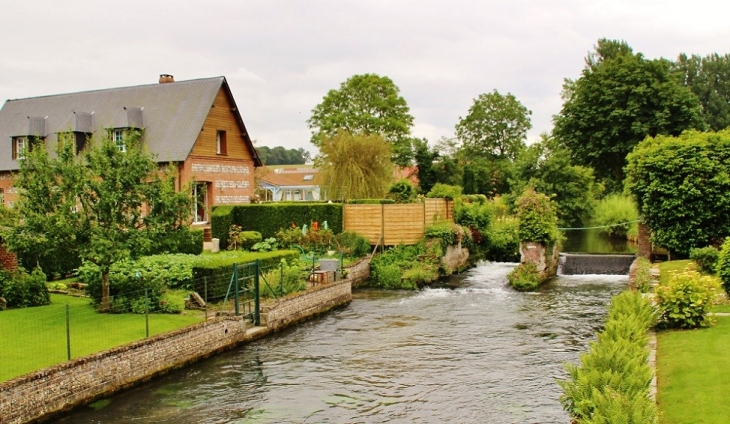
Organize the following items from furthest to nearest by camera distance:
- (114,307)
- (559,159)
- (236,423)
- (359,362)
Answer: (559,159), (114,307), (359,362), (236,423)

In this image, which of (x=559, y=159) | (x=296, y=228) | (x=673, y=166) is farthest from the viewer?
(x=559, y=159)

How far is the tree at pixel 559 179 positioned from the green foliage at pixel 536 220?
57.5ft

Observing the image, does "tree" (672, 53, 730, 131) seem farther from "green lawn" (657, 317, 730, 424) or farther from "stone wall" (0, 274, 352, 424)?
"stone wall" (0, 274, 352, 424)

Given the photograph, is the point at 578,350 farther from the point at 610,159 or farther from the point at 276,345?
the point at 610,159

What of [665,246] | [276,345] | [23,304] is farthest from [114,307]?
[665,246]

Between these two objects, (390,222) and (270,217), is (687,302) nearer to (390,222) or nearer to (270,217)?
(390,222)

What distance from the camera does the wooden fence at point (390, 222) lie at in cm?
3081

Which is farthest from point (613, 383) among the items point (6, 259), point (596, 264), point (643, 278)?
point (596, 264)

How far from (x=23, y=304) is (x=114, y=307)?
8.80ft

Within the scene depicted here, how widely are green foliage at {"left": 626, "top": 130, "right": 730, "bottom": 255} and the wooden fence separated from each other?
9.49 m

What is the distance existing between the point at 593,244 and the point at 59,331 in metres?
34.0

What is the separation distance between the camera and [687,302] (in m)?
15.5

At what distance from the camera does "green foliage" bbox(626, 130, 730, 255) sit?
2584 centimetres

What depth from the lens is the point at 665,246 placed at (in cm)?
2703
